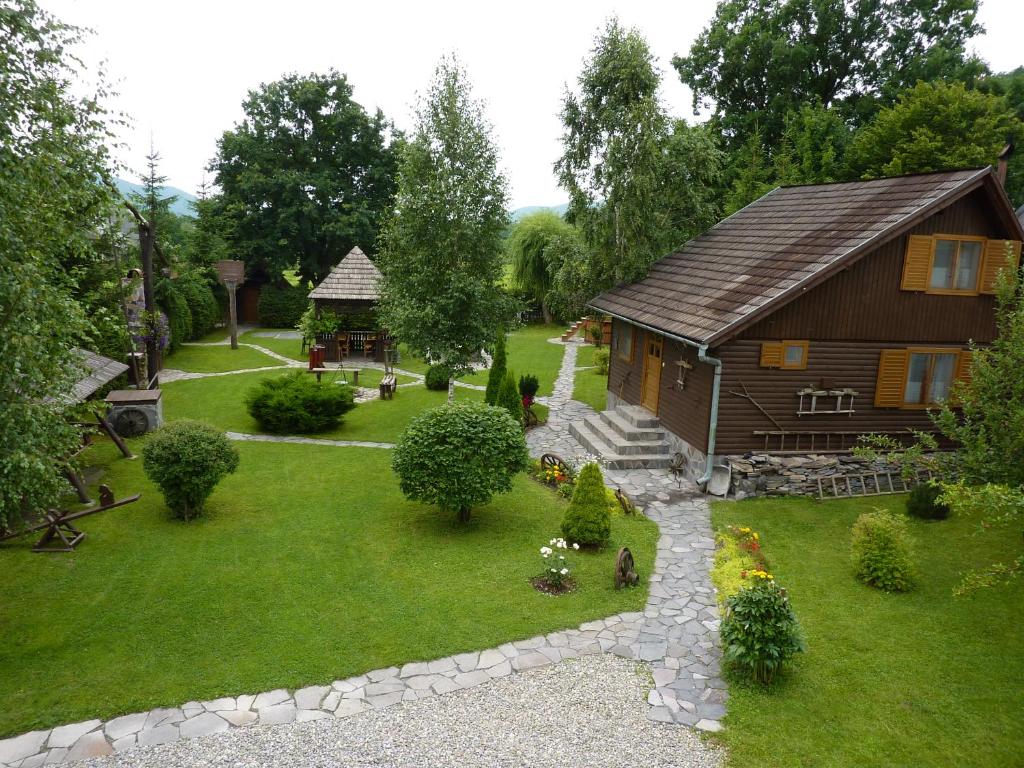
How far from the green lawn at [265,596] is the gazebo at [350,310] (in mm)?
16358

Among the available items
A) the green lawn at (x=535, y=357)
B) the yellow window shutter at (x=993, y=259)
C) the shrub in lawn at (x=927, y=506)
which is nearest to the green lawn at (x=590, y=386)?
the green lawn at (x=535, y=357)

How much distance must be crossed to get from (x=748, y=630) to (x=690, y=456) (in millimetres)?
7833

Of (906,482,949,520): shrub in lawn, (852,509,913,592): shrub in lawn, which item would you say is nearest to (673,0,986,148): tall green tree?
(906,482,949,520): shrub in lawn

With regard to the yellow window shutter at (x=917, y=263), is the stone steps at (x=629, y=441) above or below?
below

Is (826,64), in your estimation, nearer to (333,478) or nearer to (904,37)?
(904,37)

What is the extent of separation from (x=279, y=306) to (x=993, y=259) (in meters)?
35.9

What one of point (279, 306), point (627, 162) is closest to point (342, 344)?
point (279, 306)

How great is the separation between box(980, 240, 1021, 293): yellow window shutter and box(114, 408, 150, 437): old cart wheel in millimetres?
20641

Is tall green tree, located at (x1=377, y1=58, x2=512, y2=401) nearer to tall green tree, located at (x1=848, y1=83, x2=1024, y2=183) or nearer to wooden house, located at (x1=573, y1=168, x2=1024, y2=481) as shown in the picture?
wooden house, located at (x1=573, y1=168, x2=1024, y2=481)

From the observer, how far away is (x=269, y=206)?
40250mm

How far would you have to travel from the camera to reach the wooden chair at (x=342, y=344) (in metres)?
30.5

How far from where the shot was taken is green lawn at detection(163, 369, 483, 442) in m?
20.2

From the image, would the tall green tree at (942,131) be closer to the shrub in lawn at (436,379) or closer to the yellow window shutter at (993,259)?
the yellow window shutter at (993,259)

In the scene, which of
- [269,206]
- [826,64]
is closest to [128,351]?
[269,206]
